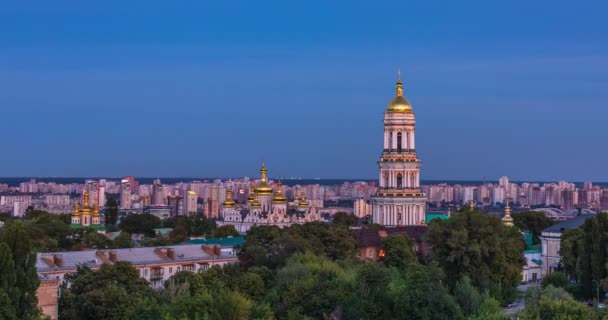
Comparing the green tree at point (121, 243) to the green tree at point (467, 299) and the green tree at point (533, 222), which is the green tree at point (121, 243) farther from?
the green tree at point (533, 222)

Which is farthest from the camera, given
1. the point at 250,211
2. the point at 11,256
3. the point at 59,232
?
the point at 250,211

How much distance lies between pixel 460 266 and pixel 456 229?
1260 millimetres

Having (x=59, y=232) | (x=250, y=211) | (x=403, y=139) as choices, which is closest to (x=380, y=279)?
(x=59, y=232)

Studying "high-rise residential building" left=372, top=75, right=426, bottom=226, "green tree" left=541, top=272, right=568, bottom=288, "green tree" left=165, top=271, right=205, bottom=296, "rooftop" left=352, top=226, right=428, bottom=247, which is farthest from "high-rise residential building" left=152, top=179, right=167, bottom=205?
"green tree" left=165, top=271, right=205, bottom=296

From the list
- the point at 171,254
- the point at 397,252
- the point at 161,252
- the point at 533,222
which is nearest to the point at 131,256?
the point at 161,252

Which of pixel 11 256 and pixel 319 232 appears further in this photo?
pixel 319 232

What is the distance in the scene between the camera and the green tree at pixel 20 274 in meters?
28.8

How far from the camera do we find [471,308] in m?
34.9

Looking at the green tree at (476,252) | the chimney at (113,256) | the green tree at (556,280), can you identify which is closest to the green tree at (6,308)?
the chimney at (113,256)

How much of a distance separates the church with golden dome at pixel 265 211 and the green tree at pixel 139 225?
585 centimetres

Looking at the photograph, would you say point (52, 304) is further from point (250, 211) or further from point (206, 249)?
point (250, 211)

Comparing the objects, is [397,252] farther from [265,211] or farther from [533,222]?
[265,211]

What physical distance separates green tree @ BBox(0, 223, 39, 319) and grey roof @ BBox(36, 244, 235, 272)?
10.4 metres

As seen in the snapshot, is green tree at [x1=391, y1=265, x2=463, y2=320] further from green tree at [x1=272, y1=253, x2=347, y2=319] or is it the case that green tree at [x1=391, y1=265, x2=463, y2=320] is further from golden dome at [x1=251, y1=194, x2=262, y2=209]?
golden dome at [x1=251, y1=194, x2=262, y2=209]
